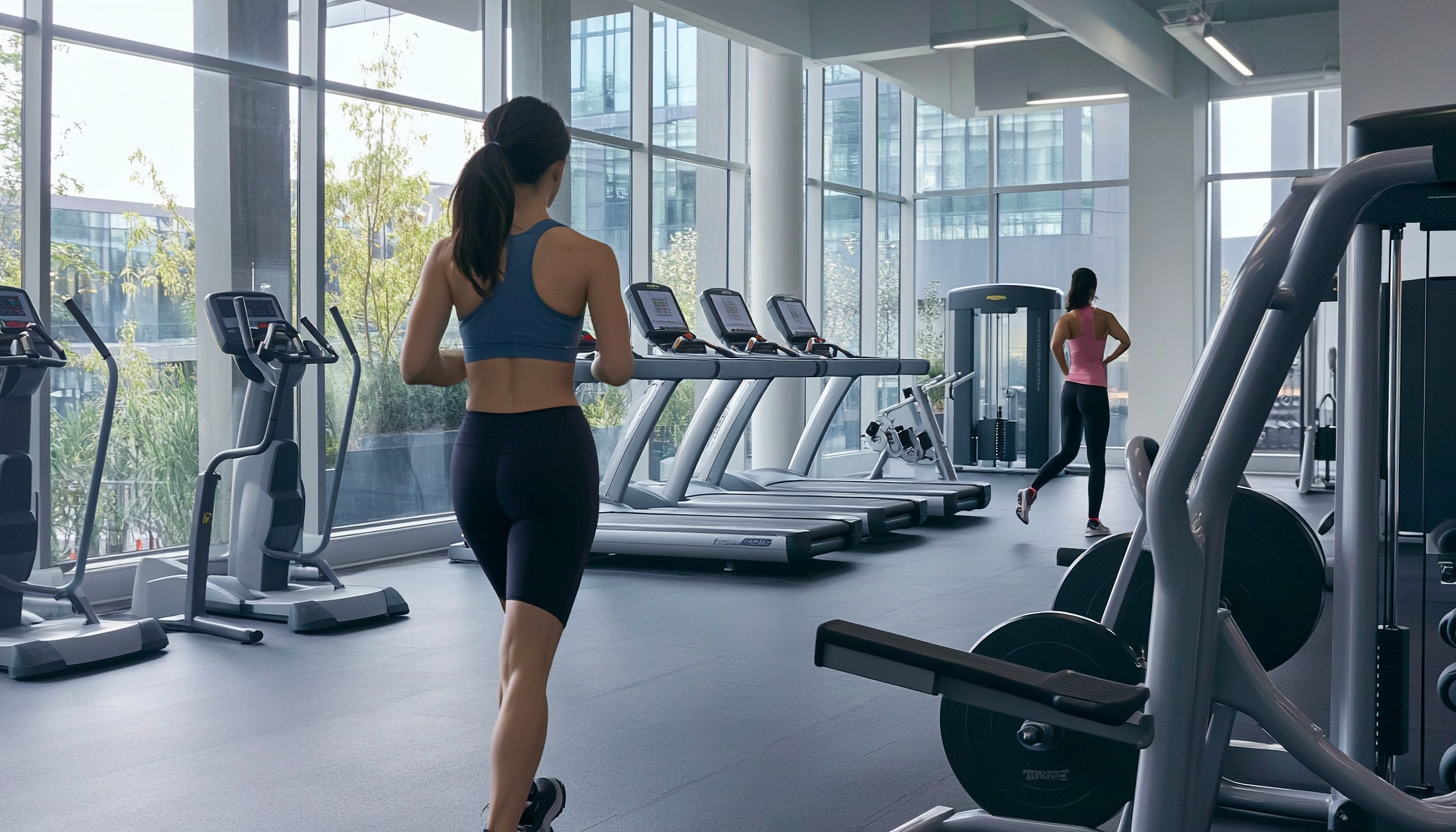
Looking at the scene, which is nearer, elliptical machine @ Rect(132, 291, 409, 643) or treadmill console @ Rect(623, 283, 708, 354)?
elliptical machine @ Rect(132, 291, 409, 643)

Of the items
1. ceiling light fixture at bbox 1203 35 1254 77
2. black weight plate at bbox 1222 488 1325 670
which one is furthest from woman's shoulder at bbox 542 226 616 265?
ceiling light fixture at bbox 1203 35 1254 77

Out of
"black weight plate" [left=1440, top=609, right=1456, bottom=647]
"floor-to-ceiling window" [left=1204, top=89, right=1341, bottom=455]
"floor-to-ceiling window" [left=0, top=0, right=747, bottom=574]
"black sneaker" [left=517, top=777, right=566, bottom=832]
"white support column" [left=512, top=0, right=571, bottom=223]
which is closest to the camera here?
"black sneaker" [left=517, top=777, right=566, bottom=832]

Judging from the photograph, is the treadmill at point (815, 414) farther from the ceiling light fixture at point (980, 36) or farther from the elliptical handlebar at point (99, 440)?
the elliptical handlebar at point (99, 440)

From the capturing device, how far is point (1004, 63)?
11.1 meters

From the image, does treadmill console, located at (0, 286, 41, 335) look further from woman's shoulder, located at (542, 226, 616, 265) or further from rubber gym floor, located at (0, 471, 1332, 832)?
woman's shoulder, located at (542, 226, 616, 265)

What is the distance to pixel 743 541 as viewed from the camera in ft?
19.1

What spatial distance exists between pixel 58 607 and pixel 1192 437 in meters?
4.25

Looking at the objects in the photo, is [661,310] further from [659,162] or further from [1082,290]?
[659,162]

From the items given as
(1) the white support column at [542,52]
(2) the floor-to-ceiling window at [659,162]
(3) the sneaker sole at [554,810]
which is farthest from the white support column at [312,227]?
(3) the sneaker sole at [554,810]

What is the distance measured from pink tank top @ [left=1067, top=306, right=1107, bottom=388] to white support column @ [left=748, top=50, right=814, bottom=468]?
3.00m

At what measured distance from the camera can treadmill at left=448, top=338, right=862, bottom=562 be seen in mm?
5574

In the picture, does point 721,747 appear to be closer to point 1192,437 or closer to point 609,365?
point 609,365

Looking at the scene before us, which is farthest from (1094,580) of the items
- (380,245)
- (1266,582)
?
(380,245)

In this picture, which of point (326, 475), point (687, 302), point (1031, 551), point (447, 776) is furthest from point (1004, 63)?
point (447, 776)
